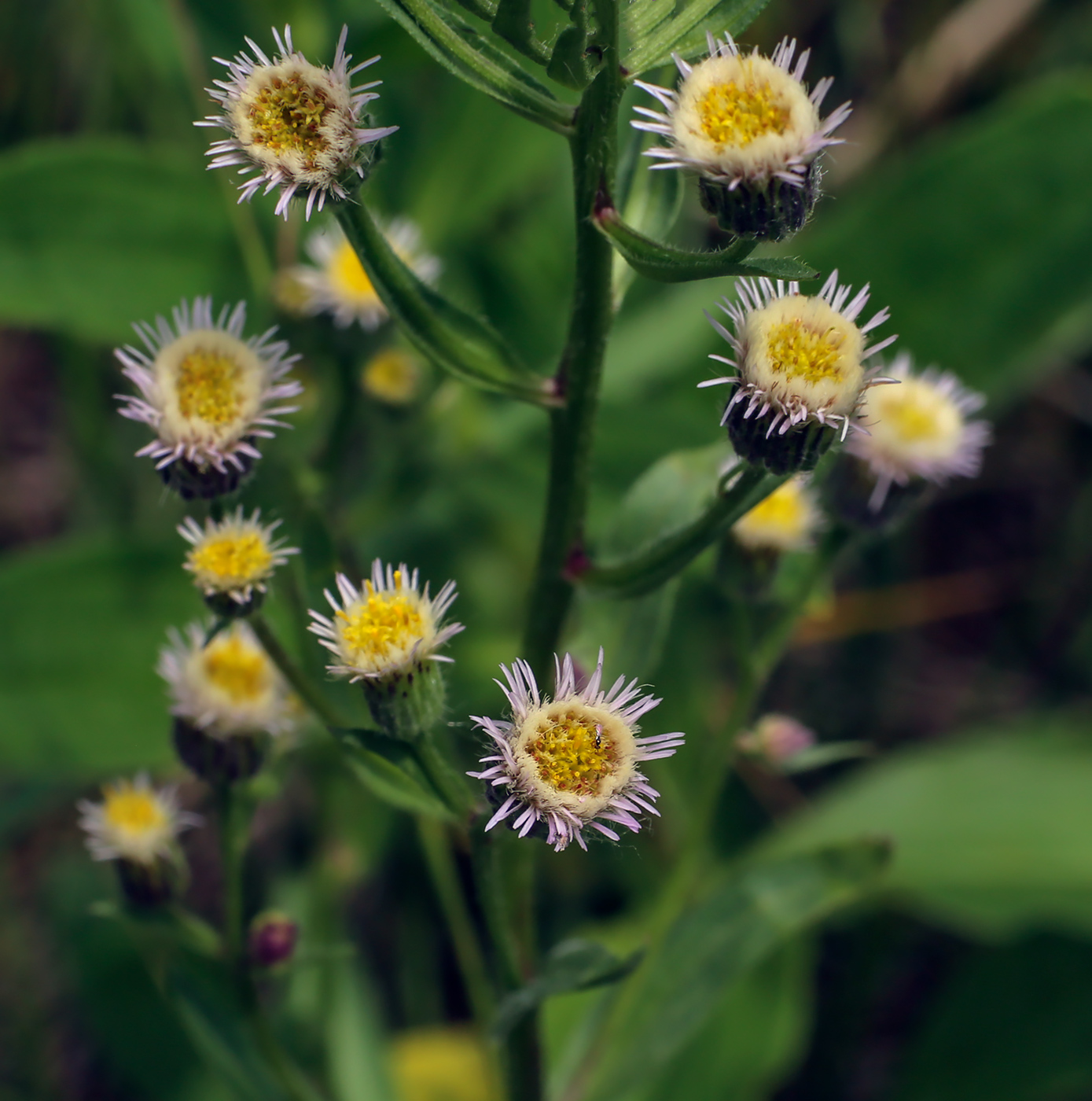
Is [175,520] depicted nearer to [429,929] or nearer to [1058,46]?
[429,929]

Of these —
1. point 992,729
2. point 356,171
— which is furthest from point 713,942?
point 992,729

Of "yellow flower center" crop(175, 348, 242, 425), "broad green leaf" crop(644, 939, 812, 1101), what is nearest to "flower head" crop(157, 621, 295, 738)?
"yellow flower center" crop(175, 348, 242, 425)

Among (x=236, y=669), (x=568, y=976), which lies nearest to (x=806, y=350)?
A: (x=568, y=976)

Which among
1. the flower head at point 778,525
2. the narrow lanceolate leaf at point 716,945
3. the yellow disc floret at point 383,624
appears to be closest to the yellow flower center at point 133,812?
the yellow disc floret at point 383,624

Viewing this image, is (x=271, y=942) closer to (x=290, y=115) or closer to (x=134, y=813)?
(x=134, y=813)

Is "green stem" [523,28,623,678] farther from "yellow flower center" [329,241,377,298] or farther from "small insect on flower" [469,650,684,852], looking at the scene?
"yellow flower center" [329,241,377,298]

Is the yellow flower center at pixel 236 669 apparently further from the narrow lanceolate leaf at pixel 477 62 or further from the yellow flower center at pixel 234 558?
the narrow lanceolate leaf at pixel 477 62
